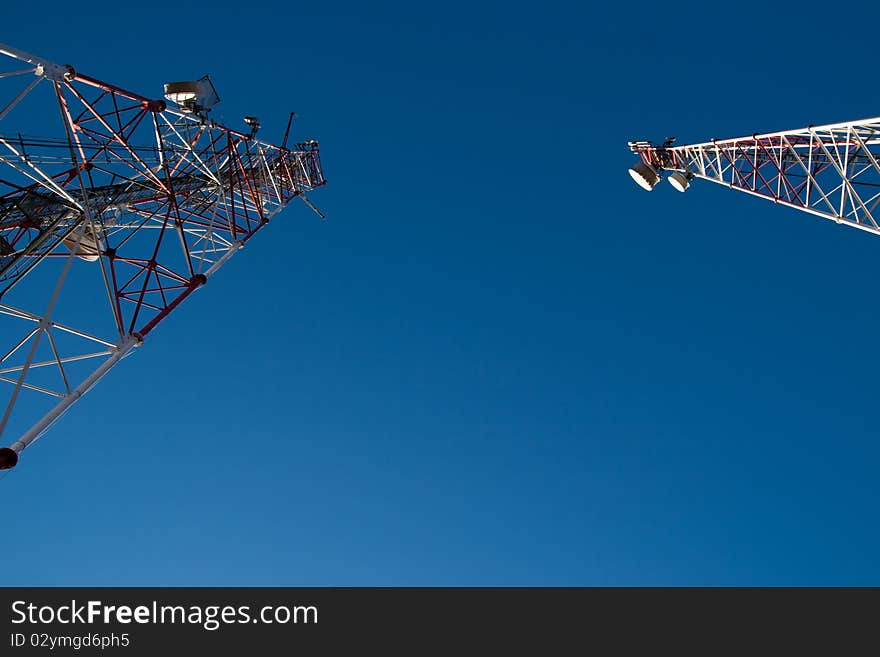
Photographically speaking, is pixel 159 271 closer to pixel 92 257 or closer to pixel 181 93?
pixel 92 257

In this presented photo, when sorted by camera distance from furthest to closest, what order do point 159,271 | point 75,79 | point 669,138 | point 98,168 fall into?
point 669,138, point 159,271, point 98,168, point 75,79

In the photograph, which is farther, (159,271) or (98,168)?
(159,271)

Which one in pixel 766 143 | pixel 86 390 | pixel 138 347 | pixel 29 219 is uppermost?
pixel 766 143

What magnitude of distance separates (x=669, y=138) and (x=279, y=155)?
17.7 m

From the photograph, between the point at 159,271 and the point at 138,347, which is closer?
the point at 138,347

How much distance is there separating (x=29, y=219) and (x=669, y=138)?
2408cm

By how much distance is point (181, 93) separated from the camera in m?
19.5

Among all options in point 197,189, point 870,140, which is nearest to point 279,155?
point 197,189

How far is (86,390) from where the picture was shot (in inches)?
A: 418

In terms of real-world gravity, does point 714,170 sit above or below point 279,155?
below
